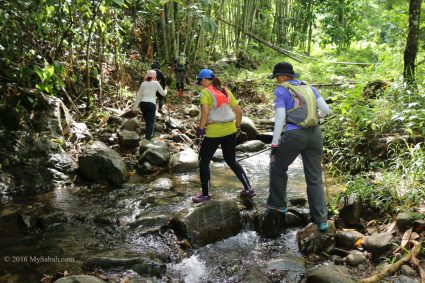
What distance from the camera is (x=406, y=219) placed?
4.39 meters

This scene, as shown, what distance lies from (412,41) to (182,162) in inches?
193

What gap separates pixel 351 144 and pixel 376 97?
1.34m

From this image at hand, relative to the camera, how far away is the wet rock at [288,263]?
418 centimetres

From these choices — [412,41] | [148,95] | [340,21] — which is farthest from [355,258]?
[340,21]

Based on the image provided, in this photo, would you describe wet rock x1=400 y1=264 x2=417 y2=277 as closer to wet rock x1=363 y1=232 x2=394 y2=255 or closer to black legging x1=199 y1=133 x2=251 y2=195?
wet rock x1=363 y1=232 x2=394 y2=255

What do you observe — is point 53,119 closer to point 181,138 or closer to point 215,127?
point 181,138

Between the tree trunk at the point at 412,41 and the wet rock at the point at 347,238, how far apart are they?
3.65 metres

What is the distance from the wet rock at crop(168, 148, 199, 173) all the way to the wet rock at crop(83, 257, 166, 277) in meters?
3.71

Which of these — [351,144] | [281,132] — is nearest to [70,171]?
[281,132]

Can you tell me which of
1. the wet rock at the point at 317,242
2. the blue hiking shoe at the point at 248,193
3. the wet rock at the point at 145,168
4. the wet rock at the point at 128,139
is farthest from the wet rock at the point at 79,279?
the wet rock at the point at 128,139

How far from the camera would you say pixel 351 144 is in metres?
7.06

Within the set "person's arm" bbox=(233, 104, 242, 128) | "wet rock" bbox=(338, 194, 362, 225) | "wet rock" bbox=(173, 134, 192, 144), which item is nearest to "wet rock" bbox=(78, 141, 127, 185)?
"person's arm" bbox=(233, 104, 242, 128)

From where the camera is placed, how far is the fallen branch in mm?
3670

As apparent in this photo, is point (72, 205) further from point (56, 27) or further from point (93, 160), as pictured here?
point (56, 27)
